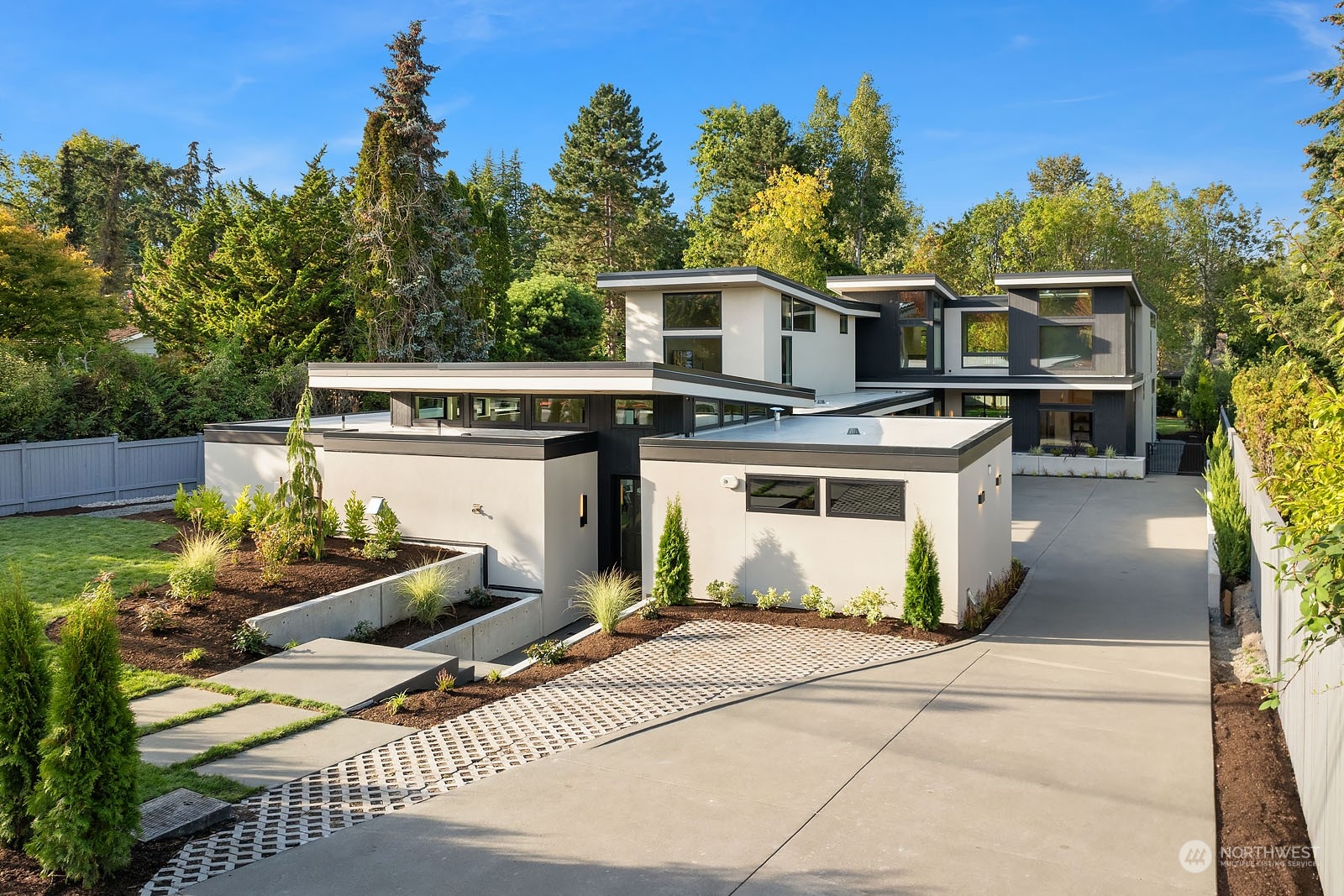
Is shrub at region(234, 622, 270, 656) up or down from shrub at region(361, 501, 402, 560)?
down

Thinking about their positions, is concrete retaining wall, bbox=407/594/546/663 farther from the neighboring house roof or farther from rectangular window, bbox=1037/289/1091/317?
rectangular window, bbox=1037/289/1091/317

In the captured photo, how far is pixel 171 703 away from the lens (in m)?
8.83

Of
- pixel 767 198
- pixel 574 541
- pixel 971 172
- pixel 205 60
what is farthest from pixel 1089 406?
pixel 971 172

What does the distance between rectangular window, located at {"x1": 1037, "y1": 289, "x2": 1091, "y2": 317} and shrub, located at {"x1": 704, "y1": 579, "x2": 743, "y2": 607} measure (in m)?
22.9

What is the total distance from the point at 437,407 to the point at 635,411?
14.8 feet

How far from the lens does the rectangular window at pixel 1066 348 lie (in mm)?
31469

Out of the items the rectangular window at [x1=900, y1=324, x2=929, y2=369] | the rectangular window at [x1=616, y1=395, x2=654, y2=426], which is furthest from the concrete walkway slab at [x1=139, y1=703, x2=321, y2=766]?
the rectangular window at [x1=900, y1=324, x2=929, y2=369]

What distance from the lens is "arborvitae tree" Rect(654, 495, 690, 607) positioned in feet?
45.2

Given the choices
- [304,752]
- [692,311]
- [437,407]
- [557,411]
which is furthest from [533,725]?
[692,311]

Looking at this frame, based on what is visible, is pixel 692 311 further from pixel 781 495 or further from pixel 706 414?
pixel 781 495

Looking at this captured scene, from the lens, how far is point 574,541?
16.0m

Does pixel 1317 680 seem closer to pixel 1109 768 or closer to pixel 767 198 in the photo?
pixel 1109 768

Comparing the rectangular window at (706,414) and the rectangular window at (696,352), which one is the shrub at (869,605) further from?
the rectangular window at (696,352)

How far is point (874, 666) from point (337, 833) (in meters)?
6.41
